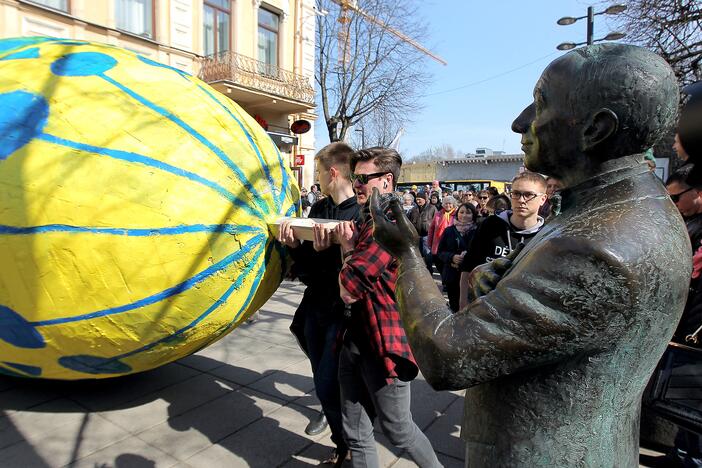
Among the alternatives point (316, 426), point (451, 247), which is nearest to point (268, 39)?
point (451, 247)

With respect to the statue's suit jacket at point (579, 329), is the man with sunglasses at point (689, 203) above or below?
above

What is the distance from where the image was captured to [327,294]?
9.43 feet

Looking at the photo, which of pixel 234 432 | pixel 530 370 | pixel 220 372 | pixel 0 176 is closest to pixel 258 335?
pixel 220 372

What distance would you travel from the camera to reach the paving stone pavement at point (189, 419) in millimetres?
2773

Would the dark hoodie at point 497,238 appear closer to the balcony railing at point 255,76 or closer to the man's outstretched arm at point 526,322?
the man's outstretched arm at point 526,322

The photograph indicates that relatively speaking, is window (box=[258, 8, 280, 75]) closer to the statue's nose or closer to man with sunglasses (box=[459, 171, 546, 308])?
man with sunglasses (box=[459, 171, 546, 308])

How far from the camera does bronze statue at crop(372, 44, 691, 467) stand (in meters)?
0.92

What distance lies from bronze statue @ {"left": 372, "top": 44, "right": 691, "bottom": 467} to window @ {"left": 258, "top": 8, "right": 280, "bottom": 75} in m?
16.7

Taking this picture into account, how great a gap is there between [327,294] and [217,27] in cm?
1496

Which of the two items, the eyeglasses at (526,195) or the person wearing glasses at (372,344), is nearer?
the person wearing glasses at (372,344)

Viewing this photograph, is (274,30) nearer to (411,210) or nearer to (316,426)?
(411,210)

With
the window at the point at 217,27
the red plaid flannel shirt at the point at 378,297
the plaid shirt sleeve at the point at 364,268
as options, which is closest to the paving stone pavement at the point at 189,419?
the red plaid flannel shirt at the point at 378,297

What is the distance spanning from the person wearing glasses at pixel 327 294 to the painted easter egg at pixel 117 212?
0.27 meters

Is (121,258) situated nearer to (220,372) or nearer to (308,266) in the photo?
(308,266)
